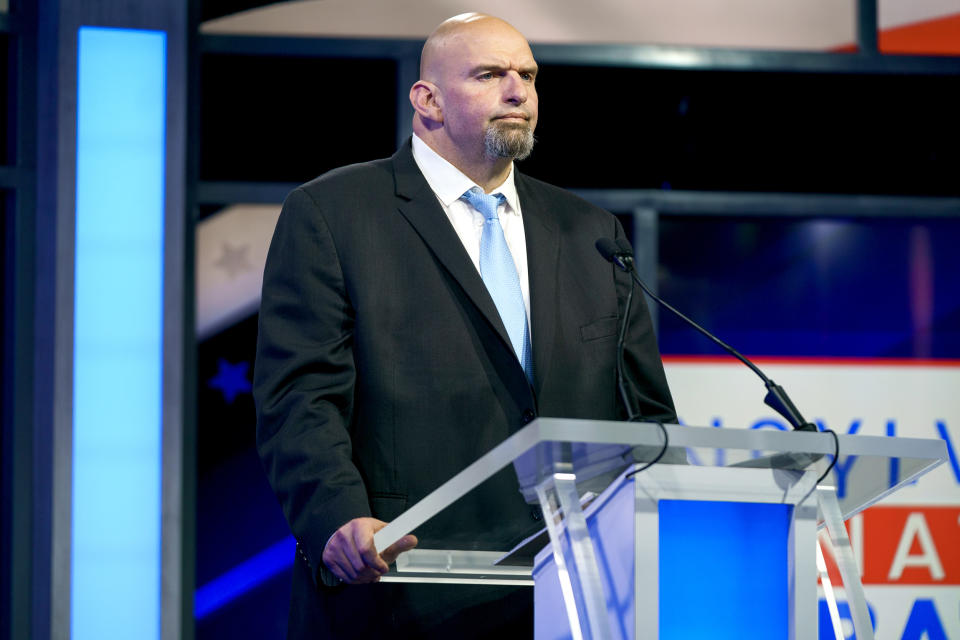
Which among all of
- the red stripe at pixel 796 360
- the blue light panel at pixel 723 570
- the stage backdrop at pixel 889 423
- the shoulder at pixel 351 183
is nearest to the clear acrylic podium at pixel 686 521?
the blue light panel at pixel 723 570

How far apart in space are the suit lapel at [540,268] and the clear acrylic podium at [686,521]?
2.47ft

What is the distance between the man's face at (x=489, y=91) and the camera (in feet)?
8.66

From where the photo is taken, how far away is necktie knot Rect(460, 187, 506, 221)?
2.62m

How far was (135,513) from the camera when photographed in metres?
4.36

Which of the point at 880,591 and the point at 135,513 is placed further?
the point at 880,591

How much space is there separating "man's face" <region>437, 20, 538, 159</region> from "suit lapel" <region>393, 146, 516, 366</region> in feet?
0.42

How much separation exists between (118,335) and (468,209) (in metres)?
2.15

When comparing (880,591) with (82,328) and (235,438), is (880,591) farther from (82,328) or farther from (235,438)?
(82,328)

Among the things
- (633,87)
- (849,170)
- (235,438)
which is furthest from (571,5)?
(235,438)

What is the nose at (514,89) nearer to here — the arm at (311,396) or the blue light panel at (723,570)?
the arm at (311,396)

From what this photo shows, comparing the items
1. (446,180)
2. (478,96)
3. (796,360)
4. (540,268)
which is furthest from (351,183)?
(796,360)

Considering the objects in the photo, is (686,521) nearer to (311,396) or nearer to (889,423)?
(311,396)

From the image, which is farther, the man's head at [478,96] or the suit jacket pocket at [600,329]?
the man's head at [478,96]

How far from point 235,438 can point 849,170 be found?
2516 mm
